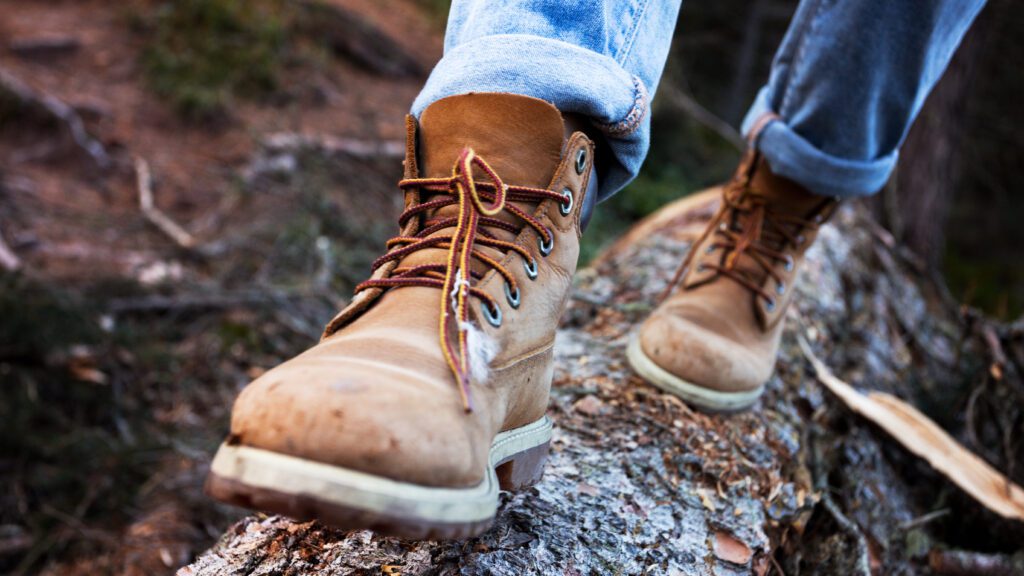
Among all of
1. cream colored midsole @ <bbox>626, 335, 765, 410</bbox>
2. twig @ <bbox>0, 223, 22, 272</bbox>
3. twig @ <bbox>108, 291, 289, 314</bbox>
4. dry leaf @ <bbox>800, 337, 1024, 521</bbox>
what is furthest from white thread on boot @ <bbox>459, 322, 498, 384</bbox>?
twig @ <bbox>0, 223, 22, 272</bbox>

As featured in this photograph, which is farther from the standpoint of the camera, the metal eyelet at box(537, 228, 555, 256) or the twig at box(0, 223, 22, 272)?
the twig at box(0, 223, 22, 272)

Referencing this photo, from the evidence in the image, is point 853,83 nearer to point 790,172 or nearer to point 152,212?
point 790,172

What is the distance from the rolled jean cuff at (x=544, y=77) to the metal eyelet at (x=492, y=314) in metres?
0.35

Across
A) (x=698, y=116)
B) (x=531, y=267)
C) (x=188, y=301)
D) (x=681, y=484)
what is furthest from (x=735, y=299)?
(x=698, y=116)

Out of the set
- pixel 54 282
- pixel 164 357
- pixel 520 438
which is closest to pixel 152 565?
pixel 164 357

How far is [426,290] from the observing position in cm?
110

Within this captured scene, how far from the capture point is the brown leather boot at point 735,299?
1.63 meters

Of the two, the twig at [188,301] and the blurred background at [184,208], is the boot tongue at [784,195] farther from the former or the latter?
the twig at [188,301]

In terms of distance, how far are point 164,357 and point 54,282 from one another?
0.75 metres

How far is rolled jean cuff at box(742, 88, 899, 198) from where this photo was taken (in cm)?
174

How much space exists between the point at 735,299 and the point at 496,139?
0.90m

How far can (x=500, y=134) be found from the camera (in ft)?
3.82

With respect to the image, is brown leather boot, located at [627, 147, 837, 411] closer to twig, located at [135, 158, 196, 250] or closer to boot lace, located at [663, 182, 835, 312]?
boot lace, located at [663, 182, 835, 312]

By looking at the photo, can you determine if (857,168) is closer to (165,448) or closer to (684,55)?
(165,448)
